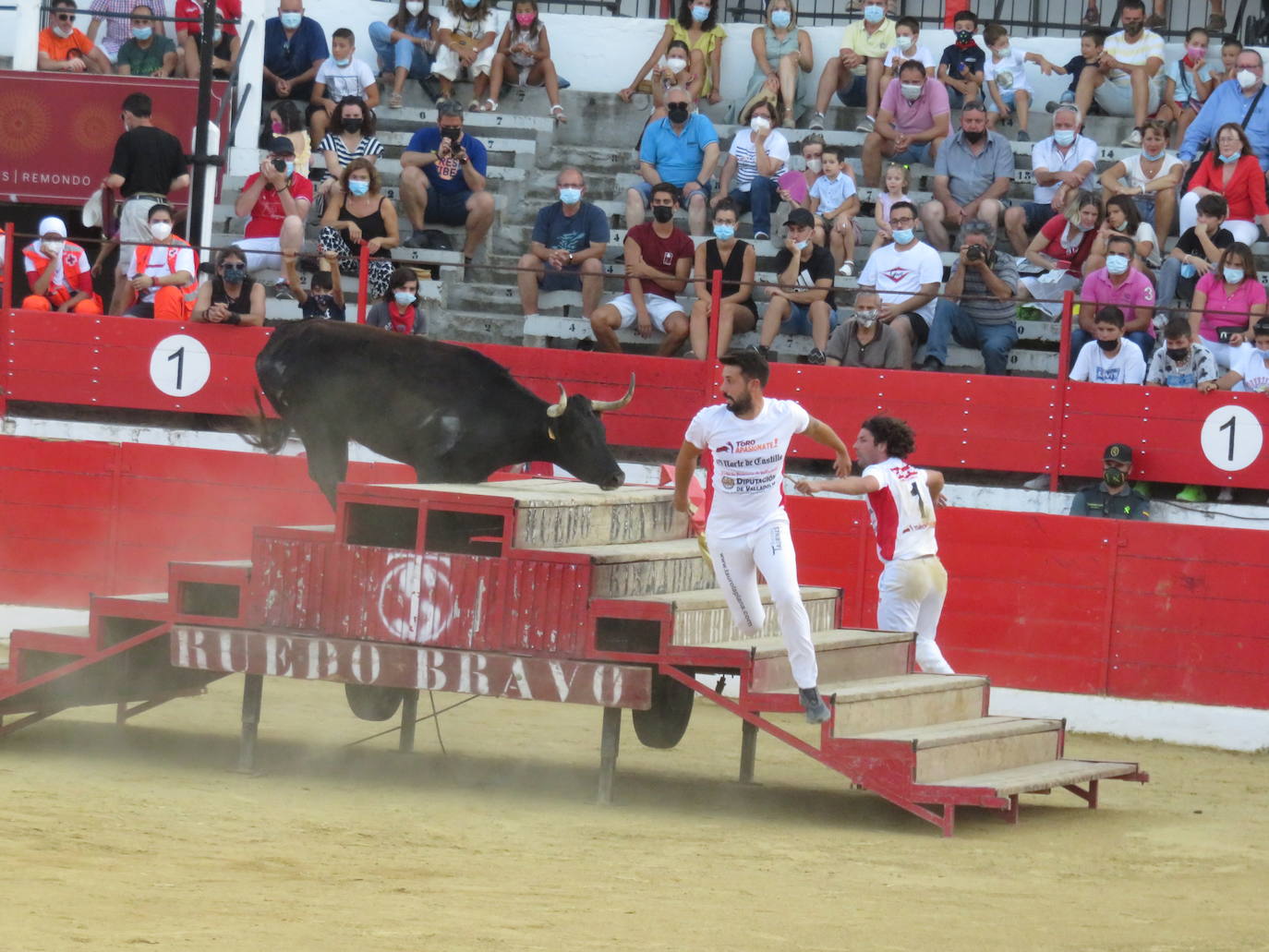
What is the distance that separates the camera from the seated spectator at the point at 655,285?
48.6ft

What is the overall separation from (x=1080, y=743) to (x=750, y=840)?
4.36 metres

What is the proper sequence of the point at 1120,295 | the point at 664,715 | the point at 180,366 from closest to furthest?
the point at 664,715, the point at 1120,295, the point at 180,366

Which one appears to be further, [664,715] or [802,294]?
[802,294]

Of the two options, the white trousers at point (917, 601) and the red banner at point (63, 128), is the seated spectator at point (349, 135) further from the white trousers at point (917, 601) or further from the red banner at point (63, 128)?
the white trousers at point (917, 601)

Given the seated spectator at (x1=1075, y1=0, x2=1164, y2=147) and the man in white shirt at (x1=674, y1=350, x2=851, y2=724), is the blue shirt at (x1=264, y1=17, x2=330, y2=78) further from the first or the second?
the man in white shirt at (x1=674, y1=350, x2=851, y2=724)

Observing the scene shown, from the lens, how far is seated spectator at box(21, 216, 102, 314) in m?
15.6

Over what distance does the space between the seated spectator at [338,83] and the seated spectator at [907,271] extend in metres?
5.69

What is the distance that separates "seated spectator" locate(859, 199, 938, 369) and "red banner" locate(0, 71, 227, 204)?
21.4 ft

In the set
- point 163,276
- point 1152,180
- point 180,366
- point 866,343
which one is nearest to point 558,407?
point 866,343

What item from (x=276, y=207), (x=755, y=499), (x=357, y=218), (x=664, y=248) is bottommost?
(x=755, y=499)

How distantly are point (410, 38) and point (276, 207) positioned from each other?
3330 mm

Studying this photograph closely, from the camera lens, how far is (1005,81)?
1819 centimetres

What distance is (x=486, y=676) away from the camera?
948 centimetres

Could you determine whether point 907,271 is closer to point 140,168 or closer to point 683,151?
point 683,151
